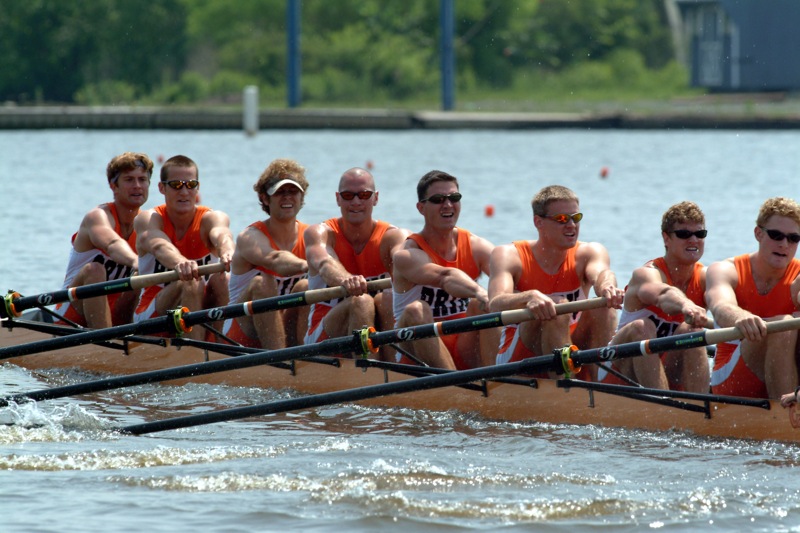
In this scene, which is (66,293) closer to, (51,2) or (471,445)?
(471,445)

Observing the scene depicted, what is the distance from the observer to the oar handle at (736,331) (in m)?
6.27

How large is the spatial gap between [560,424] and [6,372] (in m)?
4.27

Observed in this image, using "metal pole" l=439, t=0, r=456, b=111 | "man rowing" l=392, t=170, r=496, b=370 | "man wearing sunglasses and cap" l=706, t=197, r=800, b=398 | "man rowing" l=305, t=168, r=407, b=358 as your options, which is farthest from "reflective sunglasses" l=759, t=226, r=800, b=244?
"metal pole" l=439, t=0, r=456, b=111

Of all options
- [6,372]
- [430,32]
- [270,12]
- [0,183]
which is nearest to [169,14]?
[270,12]

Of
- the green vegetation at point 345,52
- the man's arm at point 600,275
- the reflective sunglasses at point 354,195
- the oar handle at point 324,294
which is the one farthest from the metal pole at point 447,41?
the man's arm at point 600,275

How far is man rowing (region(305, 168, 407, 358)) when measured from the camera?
26.3 feet

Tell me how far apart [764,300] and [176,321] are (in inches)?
138

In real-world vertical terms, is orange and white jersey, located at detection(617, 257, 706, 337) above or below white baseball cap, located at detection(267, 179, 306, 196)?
below

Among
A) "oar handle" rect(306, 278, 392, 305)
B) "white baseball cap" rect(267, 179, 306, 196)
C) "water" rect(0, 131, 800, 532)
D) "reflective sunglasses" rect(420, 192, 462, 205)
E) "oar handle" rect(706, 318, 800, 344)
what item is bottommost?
"water" rect(0, 131, 800, 532)

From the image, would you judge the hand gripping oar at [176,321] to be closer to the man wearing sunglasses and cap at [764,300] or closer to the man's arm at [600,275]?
the man's arm at [600,275]

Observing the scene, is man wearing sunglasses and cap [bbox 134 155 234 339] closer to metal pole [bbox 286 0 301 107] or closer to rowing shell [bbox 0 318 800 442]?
rowing shell [bbox 0 318 800 442]

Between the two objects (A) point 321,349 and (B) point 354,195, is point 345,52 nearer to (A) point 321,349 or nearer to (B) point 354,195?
(B) point 354,195

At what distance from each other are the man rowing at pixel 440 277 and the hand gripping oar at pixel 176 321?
342mm

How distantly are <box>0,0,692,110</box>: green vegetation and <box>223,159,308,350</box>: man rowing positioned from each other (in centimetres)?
3776
